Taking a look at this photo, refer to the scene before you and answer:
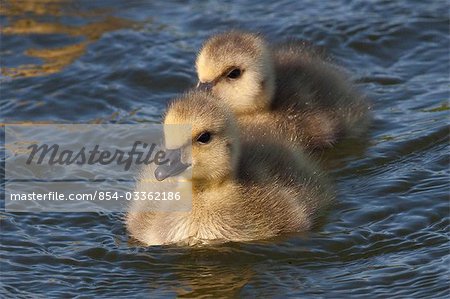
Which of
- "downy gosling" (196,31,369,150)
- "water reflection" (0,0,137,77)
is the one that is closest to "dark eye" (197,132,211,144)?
"downy gosling" (196,31,369,150)

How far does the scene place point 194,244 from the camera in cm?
676

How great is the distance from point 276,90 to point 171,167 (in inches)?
71.3

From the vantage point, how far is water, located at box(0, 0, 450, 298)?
6449 millimetres

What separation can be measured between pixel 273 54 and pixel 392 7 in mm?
2749

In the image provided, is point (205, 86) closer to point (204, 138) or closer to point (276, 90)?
point (276, 90)

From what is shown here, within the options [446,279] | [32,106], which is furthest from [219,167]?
[32,106]

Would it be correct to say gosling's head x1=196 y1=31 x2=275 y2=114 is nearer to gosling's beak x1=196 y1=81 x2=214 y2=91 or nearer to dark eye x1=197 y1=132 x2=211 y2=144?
gosling's beak x1=196 y1=81 x2=214 y2=91

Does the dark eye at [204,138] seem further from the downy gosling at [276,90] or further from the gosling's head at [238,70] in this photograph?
the gosling's head at [238,70]

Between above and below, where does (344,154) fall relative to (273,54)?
below

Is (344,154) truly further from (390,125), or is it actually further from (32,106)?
(32,106)

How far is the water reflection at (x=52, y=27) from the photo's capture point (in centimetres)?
999

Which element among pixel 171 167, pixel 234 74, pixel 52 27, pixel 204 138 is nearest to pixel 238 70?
pixel 234 74

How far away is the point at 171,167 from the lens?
21.2ft

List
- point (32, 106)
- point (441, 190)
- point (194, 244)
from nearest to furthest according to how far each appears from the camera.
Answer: point (194, 244) < point (441, 190) < point (32, 106)
